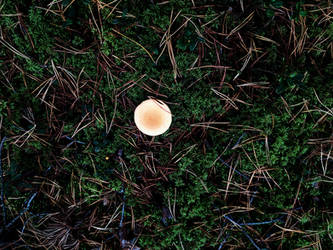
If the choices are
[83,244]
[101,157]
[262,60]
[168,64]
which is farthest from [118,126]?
[262,60]

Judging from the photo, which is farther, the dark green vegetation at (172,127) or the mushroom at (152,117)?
the dark green vegetation at (172,127)

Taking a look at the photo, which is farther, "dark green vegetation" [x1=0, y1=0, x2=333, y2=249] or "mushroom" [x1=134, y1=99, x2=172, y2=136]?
"dark green vegetation" [x1=0, y1=0, x2=333, y2=249]

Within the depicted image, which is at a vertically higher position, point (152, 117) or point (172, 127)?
point (152, 117)

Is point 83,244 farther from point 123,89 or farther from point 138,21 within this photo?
point 138,21
